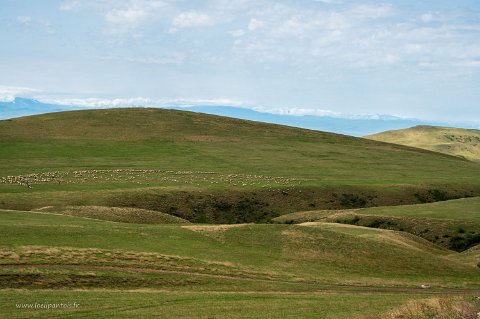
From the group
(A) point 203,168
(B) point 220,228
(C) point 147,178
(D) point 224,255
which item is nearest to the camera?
(D) point 224,255

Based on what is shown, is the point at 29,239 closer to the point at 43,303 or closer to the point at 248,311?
the point at 43,303

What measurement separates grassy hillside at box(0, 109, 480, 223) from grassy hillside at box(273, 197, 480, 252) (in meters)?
10.7

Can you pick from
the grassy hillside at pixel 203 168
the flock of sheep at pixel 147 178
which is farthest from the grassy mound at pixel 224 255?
the flock of sheep at pixel 147 178

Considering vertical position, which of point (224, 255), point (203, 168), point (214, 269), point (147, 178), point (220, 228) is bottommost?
point (214, 269)

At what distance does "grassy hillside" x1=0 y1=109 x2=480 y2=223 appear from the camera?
279 feet

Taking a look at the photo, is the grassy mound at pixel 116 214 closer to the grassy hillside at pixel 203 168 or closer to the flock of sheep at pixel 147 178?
the grassy hillside at pixel 203 168

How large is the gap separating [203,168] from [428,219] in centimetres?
5596

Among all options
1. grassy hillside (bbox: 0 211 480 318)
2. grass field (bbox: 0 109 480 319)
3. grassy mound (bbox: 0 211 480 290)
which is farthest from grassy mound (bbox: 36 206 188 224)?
grassy hillside (bbox: 0 211 480 318)

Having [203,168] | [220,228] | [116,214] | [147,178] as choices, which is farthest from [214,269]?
[203,168]

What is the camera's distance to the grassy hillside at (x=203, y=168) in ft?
279

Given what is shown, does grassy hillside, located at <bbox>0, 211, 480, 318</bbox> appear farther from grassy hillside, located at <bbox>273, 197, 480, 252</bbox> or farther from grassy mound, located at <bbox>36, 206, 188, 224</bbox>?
grassy mound, located at <bbox>36, 206, 188, 224</bbox>

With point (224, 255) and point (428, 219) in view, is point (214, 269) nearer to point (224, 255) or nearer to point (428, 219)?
point (224, 255)

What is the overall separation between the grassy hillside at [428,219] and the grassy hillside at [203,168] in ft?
35.2

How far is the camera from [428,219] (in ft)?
231
